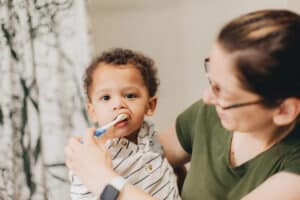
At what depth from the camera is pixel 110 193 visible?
98 centimetres

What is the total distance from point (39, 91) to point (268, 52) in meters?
0.81

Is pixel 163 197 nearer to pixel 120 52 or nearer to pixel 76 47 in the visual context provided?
pixel 120 52

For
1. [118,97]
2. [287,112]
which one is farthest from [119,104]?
[287,112]

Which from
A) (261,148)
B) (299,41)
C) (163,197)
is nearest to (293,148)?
(261,148)

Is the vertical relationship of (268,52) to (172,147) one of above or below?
above

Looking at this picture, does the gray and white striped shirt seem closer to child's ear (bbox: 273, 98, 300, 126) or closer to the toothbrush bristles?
the toothbrush bristles

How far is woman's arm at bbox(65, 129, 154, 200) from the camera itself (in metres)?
0.99

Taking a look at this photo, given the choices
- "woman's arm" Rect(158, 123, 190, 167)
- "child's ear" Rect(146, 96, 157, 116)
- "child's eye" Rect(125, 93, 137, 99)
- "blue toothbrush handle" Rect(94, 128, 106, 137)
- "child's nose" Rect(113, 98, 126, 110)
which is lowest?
"woman's arm" Rect(158, 123, 190, 167)

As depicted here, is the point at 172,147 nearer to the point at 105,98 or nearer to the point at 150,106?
the point at 150,106

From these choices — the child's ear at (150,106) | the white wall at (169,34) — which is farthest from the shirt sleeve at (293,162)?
the white wall at (169,34)

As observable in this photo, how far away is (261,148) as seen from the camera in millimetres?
1014

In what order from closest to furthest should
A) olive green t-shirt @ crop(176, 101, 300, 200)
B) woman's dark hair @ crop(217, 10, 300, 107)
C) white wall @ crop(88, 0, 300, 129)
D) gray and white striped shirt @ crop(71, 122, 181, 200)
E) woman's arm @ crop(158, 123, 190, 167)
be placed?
woman's dark hair @ crop(217, 10, 300, 107) → olive green t-shirt @ crop(176, 101, 300, 200) → gray and white striped shirt @ crop(71, 122, 181, 200) → woman's arm @ crop(158, 123, 190, 167) → white wall @ crop(88, 0, 300, 129)

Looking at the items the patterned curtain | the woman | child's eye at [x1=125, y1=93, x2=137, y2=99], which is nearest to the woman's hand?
the woman

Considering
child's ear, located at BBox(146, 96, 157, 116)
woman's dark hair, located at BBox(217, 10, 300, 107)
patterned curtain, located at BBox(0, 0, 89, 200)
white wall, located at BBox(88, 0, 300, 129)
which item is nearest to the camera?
woman's dark hair, located at BBox(217, 10, 300, 107)
